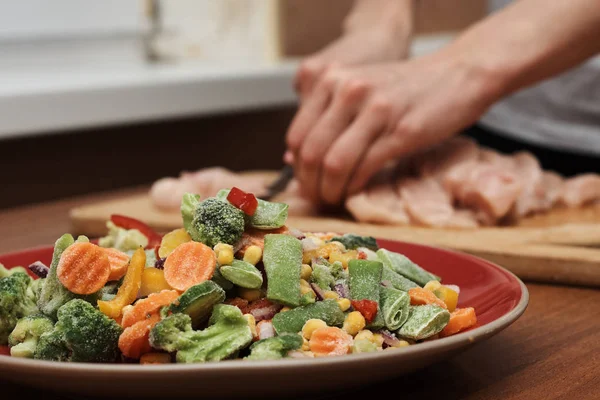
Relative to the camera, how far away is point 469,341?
0.85 metres

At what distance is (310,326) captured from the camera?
2.98 feet

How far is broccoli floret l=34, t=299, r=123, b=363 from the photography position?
855 mm

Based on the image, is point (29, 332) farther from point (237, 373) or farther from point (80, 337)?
point (237, 373)

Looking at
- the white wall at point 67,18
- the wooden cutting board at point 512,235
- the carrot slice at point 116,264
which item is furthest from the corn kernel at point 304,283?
the white wall at point 67,18

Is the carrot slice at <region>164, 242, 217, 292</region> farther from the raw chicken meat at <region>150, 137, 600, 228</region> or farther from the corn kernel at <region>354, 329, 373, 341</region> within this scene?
the raw chicken meat at <region>150, 137, 600, 228</region>

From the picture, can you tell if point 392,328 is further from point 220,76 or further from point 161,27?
point 161,27

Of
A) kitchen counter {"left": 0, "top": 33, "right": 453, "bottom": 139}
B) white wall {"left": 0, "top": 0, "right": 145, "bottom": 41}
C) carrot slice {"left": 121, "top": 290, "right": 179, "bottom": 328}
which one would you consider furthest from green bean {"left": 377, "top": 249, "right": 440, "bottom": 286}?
white wall {"left": 0, "top": 0, "right": 145, "bottom": 41}

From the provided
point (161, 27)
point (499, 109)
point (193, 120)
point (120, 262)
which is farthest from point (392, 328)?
point (161, 27)

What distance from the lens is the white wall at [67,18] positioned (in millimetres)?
3465

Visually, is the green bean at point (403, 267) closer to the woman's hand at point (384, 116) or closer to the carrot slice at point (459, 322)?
the carrot slice at point (459, 322)

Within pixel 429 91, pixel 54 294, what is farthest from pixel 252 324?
pixel 429 91

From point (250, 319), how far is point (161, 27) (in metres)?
3.04

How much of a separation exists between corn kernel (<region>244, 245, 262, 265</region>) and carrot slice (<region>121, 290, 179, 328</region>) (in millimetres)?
105

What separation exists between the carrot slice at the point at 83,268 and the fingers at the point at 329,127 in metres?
1.09
